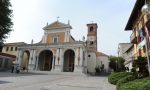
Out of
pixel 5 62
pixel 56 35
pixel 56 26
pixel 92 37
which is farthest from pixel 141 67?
pixel 92 37

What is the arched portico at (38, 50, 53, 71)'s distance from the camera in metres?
45.4

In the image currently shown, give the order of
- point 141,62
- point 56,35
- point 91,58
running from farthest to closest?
point 91,58, point 56,35, point 141,62

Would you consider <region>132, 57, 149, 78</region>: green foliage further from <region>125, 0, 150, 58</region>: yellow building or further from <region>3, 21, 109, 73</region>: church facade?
<region>3, 21, 109, 73</region>: church facade

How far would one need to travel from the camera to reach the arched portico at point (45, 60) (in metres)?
45.4

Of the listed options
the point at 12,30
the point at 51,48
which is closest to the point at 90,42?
the point at 51,48

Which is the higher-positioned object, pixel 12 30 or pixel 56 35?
pixel 56 35

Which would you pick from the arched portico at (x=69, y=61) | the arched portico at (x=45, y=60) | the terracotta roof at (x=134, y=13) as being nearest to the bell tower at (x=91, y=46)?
the arched portico at (x=69, y=61)

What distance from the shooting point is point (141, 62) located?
1439 centimetres

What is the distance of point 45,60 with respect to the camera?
4653cm

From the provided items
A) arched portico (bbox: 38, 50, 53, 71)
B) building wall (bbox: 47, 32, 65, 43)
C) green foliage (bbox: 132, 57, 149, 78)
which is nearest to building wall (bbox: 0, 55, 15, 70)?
arched portico (bbox: 38, 50, 53, 71)

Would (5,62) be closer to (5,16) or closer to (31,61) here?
(31,61)

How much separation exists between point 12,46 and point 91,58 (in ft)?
93.5

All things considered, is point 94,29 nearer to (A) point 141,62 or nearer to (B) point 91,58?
(B) point 91,58

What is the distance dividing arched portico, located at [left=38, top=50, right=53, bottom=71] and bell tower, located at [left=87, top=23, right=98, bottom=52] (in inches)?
516
